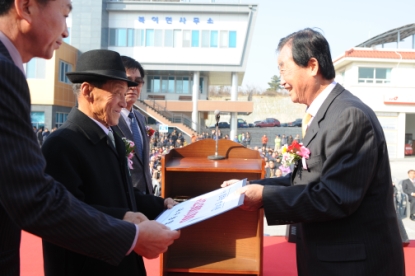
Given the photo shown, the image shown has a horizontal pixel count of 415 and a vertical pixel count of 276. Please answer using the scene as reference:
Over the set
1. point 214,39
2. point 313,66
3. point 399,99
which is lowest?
point 313,66

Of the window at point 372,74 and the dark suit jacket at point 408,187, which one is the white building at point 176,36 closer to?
the window at point 372,74

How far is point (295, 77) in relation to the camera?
2275 millimetres

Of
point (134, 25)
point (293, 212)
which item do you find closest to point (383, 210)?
point (293, 212)

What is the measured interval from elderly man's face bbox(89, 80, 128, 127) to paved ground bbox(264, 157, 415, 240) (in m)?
5.81

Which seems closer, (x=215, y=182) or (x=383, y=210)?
(x=383, y=210)

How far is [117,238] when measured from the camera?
1434 millimetres

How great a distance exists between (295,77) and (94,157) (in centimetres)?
114

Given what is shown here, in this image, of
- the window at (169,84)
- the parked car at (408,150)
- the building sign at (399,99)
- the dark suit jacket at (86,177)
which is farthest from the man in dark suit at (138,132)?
the parked car at (408,150)

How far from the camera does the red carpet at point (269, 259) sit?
3662mm

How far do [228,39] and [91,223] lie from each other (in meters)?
30.1

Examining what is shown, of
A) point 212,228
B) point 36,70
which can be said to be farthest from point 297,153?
point 36,70

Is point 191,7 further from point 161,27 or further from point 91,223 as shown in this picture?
point 91,223

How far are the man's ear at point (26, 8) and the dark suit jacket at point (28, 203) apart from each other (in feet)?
0.41

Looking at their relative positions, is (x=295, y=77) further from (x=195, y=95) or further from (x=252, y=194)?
(x=195, y=95)
